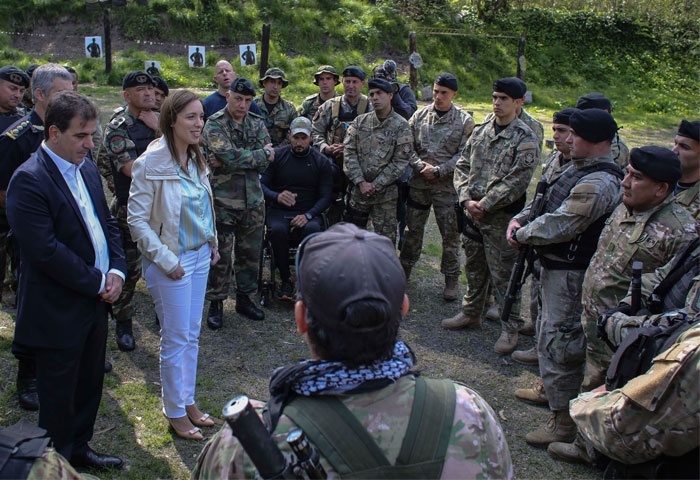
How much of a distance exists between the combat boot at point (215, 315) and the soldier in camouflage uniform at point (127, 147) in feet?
2.45

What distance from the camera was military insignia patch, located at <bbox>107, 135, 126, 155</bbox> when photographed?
4867 mm

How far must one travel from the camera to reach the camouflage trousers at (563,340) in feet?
13.6

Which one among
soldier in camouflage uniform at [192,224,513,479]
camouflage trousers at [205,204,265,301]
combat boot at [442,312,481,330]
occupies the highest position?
soldier in camouflage uniform at [192,224,513,479]

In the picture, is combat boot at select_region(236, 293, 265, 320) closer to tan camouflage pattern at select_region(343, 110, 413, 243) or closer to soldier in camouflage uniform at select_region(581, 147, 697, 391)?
tan camouflage pattern at select_region(343, 110, 413, 243)

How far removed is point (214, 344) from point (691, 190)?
3.89 metres

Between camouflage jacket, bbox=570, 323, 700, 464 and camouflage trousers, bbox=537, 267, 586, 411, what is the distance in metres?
1.64

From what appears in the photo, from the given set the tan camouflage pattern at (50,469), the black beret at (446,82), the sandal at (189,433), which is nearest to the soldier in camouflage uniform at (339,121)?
the black beret at (446,82)

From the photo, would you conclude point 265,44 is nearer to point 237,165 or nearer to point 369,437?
point 237,165

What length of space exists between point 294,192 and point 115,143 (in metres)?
2.11

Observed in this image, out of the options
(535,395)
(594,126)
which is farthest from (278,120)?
(535,395)

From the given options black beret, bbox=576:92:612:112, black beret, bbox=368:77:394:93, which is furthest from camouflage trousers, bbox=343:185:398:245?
black beret, bbox=576:92:612:112

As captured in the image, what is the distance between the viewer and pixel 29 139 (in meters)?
4.56

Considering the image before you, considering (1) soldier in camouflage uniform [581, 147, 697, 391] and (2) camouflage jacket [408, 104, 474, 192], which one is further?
(2) camouflage jacket [408, 104, 474, 192]

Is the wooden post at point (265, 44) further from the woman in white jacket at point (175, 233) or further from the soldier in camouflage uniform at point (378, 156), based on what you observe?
the woman in white jacket at point (175, 233)
